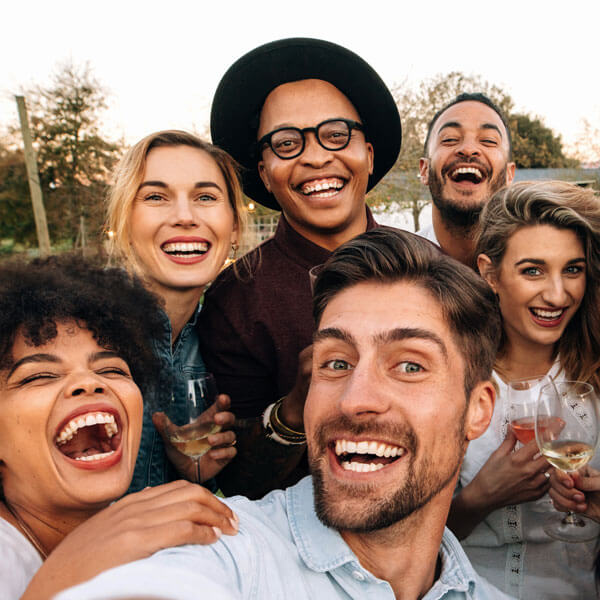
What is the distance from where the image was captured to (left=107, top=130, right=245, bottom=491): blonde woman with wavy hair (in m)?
2.97

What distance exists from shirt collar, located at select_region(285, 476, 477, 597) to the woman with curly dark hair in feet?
1.02

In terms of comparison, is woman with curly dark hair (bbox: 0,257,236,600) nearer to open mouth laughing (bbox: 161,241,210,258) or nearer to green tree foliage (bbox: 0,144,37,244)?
open mouth laughing (bbox: 161,241,210,258)

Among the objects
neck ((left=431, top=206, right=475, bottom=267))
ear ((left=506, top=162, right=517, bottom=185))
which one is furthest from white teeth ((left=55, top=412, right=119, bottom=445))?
ear ((left=506, top=162, right=517, bottom=185))

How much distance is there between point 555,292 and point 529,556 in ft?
4.79

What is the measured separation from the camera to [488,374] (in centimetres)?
235

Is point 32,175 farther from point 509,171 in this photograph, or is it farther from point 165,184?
point 165,184

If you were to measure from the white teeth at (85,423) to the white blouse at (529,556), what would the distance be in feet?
6.22

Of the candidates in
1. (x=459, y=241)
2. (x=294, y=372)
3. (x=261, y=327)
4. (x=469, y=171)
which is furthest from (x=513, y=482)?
(x=469, y=171)

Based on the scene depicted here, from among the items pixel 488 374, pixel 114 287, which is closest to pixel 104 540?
pixel 114 287

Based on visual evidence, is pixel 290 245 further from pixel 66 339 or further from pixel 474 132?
pixel 474 132

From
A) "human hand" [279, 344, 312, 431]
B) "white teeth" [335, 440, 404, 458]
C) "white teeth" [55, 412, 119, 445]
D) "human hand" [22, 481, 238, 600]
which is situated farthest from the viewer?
"human hand" [279, 344, 312, 431]

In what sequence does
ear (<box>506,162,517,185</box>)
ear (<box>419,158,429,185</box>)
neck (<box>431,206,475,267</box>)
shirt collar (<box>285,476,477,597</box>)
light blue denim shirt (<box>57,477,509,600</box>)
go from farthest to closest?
1. ear (<box>419,158,429,185</box>)
2. ear (<box>506,162,517,185</box>)
3. neck (<box>431,206,475,267</box>)
4. shirt collar (<box>285,476,477,597</box>)
5. light blue denim shirt (<box>57,477,509,600</box>)

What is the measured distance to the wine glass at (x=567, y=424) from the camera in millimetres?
2422

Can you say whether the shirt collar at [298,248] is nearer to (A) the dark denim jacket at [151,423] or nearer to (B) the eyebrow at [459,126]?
(A) the dark denim jacket at [151,423]
